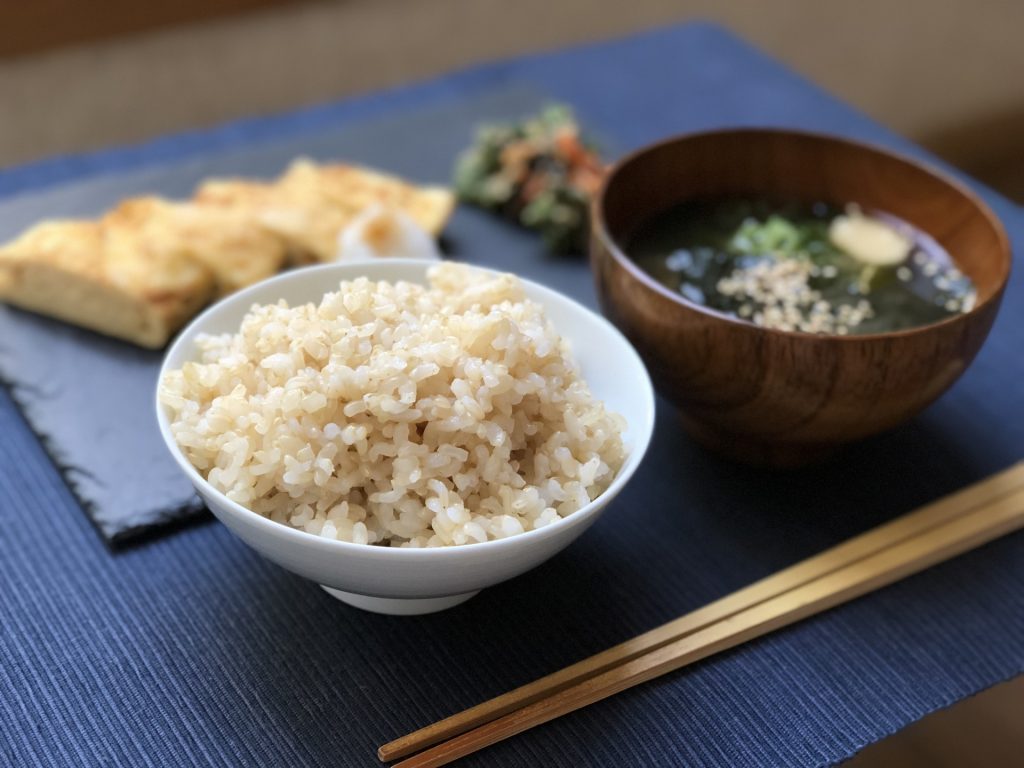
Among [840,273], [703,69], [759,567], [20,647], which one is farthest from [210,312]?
[703,69]

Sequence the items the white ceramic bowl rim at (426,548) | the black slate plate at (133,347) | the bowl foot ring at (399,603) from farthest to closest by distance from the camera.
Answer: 1. the black slate plate at (133,347)
2. the bowl foot ring at (399,603)
3. the white ceramic bowl rim at (426,548)

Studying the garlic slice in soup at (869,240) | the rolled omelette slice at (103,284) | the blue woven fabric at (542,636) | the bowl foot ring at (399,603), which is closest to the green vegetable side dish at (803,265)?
the garlic slice in soup at (869,240)

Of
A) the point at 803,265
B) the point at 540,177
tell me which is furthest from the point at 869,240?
the point at 540,177

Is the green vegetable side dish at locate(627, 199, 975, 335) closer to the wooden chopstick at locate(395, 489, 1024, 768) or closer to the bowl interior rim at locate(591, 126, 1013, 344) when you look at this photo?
the bowl interior rim at locate(591, 126, 1013, 344)

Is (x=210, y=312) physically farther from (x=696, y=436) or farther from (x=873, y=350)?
(x=873, y=350)

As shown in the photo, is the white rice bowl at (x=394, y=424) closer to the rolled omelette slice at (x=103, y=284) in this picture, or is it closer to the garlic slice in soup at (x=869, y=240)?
the rolled omelette slice at (x=103, y=284)

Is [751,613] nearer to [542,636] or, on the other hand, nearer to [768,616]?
[768,616]
